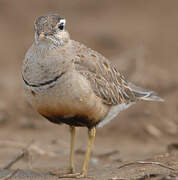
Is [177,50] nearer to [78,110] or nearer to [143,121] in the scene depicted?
[143,121]

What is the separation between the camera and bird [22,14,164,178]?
6317 mm

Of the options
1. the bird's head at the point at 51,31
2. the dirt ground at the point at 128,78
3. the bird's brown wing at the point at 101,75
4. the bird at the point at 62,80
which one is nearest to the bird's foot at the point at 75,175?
the bird at the point at 62,80

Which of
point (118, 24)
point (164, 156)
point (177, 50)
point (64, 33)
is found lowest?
point (164, 156)

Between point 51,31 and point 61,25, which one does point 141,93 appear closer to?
point 61,25

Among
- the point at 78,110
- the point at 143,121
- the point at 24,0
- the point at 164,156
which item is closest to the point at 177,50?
the point at 143,121

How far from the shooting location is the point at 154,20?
15.8 metres

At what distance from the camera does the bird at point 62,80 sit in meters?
6.32

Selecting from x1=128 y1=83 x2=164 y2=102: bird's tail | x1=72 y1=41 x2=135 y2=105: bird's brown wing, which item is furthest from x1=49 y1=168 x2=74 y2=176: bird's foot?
x1=128 y1=83 x2=164 y2=102: bird's tail

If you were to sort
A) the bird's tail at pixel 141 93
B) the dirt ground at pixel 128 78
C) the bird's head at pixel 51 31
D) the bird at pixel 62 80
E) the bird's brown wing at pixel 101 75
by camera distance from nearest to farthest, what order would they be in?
1. the bird at pixel 62 80
2. the bird's head at pixel 51 31
3. the bird's brown wing at pixel 101 75
4. the bird's tail at pixel 141 93
5. the dirt ground at pixel 128 78

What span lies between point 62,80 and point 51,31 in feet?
1.96

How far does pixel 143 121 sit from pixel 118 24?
5.82 metres

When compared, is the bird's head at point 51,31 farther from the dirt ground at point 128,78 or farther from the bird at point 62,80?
the dirt ground at point 128,78

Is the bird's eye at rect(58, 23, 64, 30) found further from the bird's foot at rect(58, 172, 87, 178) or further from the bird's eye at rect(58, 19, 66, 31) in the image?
the bird's foot at rect(58, 172, 87, 178)

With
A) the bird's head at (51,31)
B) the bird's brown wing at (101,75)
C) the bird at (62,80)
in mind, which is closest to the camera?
the bird at (62,80)
